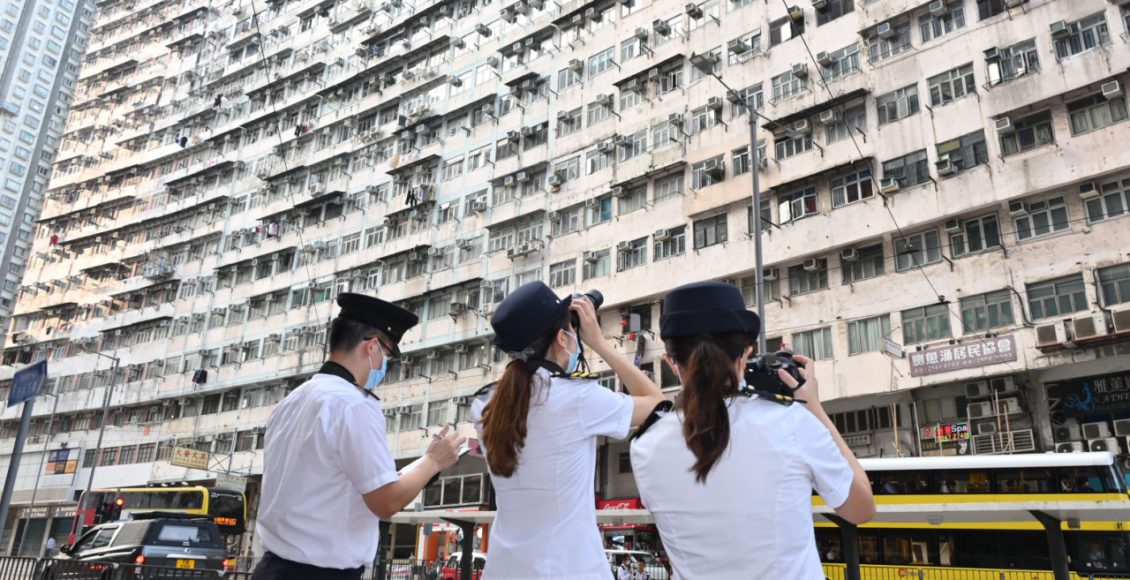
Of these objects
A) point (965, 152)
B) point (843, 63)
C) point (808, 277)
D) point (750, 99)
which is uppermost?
point (843, 63)

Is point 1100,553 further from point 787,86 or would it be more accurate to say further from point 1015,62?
point 787,86

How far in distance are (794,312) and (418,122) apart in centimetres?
2046

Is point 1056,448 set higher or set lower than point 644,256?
lower

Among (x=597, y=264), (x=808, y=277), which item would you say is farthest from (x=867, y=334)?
(x=597, y=264)

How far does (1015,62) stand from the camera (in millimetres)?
20984

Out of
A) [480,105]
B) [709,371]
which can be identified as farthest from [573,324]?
[480,105]

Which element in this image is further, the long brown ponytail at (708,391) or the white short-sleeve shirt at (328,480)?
the white short-sleeve shirt at (328,480)

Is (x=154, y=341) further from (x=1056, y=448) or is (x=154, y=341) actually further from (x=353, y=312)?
(x=353, y=312)

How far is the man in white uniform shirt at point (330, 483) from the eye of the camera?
2.89 meters

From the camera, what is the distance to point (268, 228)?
41000mm

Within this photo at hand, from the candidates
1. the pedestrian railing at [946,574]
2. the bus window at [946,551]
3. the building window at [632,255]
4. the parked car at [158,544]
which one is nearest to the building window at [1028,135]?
the bus window at [946,551]

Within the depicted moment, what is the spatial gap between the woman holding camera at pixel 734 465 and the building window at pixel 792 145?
75.7ft

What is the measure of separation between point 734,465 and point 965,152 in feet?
71.1

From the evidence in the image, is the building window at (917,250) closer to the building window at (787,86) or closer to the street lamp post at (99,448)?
the building window at (787,86)
